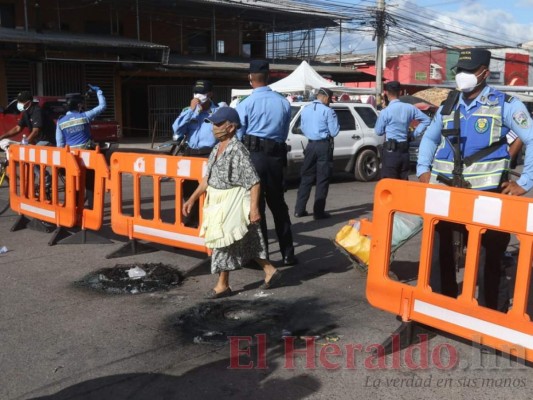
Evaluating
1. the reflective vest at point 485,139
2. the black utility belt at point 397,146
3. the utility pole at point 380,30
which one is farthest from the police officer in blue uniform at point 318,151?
the utility pole at point 380,30

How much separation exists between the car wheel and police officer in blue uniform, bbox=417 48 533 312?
9.29m

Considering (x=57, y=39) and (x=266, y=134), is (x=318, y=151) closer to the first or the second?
(x=266, y=134)

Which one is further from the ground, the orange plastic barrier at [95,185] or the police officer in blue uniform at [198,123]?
the police officer in blue uniform at [198,123]

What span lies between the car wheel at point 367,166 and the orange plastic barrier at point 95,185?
7419mm

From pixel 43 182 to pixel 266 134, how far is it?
3.48 m

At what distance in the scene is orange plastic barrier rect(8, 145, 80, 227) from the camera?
7449 mm

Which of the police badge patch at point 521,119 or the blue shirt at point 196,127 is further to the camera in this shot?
the blue shirt at point 196,127

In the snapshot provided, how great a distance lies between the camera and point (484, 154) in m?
4.20

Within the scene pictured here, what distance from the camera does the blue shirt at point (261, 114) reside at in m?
6.17

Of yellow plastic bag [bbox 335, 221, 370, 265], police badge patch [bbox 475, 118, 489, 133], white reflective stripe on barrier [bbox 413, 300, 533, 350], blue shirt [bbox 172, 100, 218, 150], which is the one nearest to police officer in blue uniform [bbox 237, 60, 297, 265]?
yellow plastic bag [bbox 335, 221, 370, 265]

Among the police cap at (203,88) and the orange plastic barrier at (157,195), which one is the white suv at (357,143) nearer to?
the police cap at (203,88)

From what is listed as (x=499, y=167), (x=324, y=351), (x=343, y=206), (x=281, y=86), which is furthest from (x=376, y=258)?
(x=281, y=86)

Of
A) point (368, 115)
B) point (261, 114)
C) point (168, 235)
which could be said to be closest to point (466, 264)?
point (261, 114)

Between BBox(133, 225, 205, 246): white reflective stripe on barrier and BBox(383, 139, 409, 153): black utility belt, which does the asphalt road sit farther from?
BBox(383, 139, 409, 153): black utility belt
